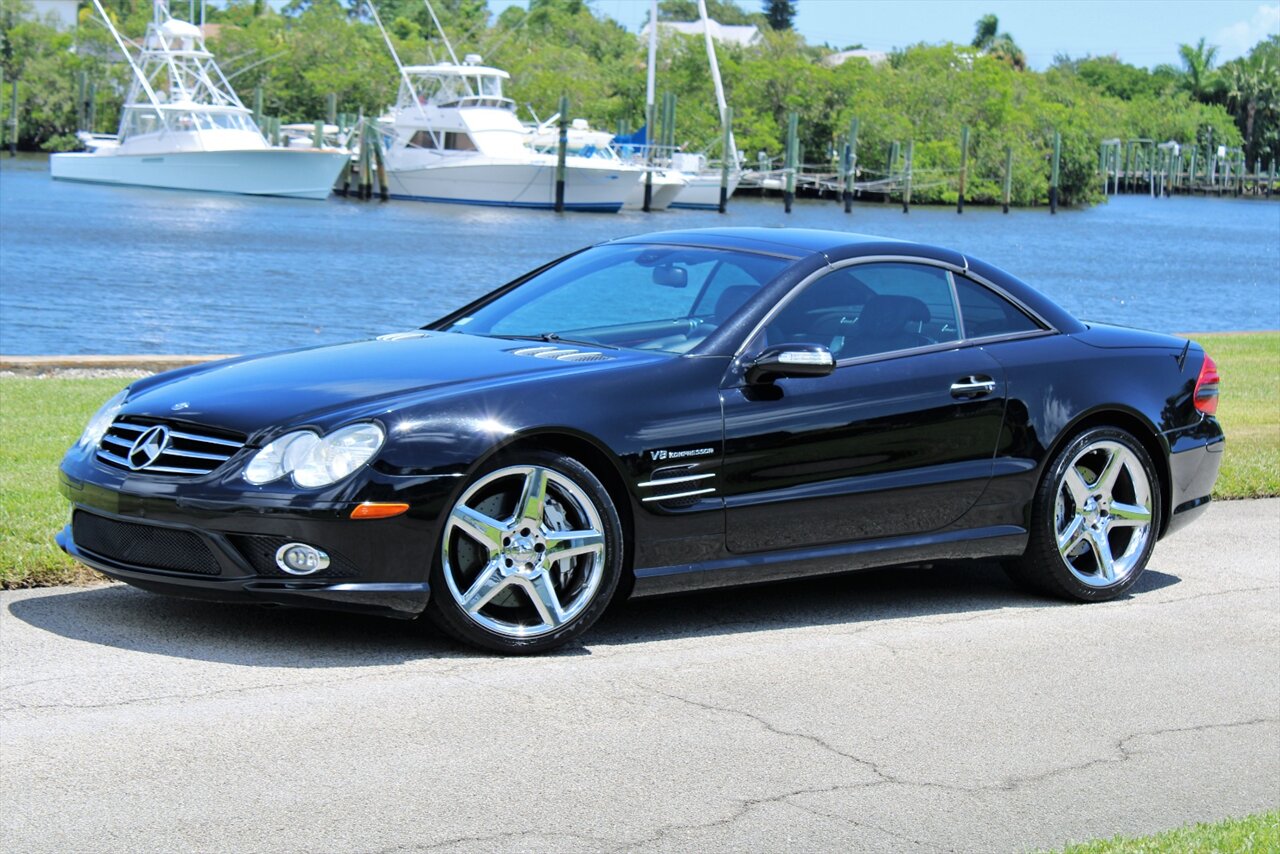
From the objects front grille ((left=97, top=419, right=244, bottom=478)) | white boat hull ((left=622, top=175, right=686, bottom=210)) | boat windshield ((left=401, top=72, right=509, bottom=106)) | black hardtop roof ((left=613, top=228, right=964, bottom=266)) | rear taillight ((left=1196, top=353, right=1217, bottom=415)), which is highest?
boat windshield ((left=401, top=72, right=509, bottom=106))

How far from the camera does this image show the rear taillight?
779cm

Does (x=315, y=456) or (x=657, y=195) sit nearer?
(x=315, y=456)

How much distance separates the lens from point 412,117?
74.8 m

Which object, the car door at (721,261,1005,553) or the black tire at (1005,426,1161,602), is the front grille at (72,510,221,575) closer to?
the car door at (721,261,1005,553)

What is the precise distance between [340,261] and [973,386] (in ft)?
122

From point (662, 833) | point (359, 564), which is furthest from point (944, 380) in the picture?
point (662, 833)

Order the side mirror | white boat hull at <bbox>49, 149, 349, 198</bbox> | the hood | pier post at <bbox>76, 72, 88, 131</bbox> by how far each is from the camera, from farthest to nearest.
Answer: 1. pier post at <bbox>76, 72, 88, 131</bbox>
2. white boat hull at <bbox>49, 149, 349, 198</bbox>
3. the side mirror
4. the hood

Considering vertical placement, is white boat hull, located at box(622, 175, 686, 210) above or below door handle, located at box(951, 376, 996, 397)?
above

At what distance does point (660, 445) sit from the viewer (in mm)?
6141

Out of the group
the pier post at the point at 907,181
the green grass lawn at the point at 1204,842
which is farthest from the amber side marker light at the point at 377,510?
the pier post at the point at 907,181

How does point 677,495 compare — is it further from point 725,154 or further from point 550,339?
point 725,154

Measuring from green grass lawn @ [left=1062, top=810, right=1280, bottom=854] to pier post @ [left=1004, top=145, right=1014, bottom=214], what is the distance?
325 feet

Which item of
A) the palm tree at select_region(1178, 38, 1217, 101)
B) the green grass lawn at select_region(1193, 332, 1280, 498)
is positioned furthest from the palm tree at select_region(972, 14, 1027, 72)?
the green grass lawn at select_region(1193, 332, 1280, 498)

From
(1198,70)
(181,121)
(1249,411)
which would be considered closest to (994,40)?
(1198,70)
